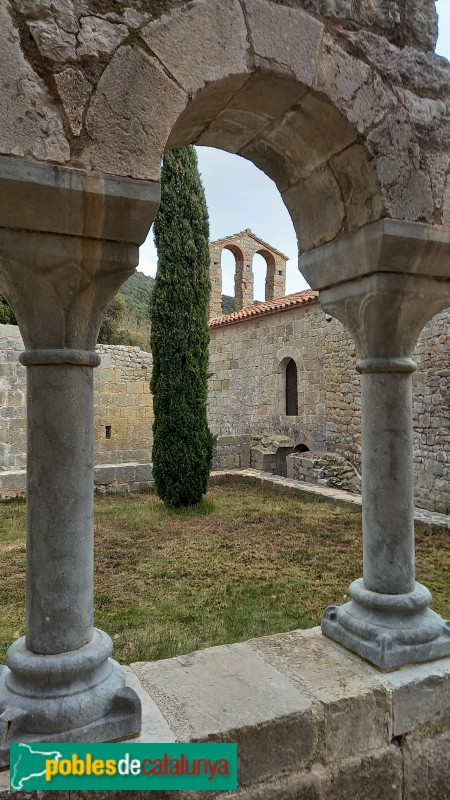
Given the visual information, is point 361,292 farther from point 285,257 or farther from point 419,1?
point 285,257

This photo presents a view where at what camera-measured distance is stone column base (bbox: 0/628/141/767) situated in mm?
1563

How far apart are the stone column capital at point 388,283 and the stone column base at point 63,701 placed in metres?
1.61

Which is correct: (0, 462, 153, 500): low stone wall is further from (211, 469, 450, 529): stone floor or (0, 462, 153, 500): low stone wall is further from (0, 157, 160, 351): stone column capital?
(0, 157, 160, 351): stone column capital

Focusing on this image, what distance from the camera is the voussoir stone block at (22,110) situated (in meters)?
1.54

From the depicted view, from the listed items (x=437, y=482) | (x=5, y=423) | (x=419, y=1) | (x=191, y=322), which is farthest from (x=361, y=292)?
(x=5, y=423)

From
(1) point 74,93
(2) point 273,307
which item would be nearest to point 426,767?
(1) point 74,93

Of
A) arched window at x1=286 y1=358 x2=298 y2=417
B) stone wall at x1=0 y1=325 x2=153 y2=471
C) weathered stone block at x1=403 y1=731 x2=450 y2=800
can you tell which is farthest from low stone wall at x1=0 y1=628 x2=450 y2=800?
arched window at x1=286 y1=358 x2=298 y2=417

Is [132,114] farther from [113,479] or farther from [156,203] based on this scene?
[113,479]

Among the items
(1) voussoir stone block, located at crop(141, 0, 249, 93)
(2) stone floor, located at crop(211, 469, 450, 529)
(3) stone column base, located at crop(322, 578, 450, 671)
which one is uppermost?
(1) voussoir stone block, located at crop(141, 0, 249, 93)

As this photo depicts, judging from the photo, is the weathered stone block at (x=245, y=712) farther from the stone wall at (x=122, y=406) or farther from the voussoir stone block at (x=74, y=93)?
the stone wall at (x=122, y=406)

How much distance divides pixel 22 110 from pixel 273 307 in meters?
11.4

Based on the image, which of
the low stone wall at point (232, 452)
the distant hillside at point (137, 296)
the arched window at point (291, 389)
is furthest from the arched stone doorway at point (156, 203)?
the distant hillside at point (137, 296)

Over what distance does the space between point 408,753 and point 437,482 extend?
6.86 meters

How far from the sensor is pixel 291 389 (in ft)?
42.8
